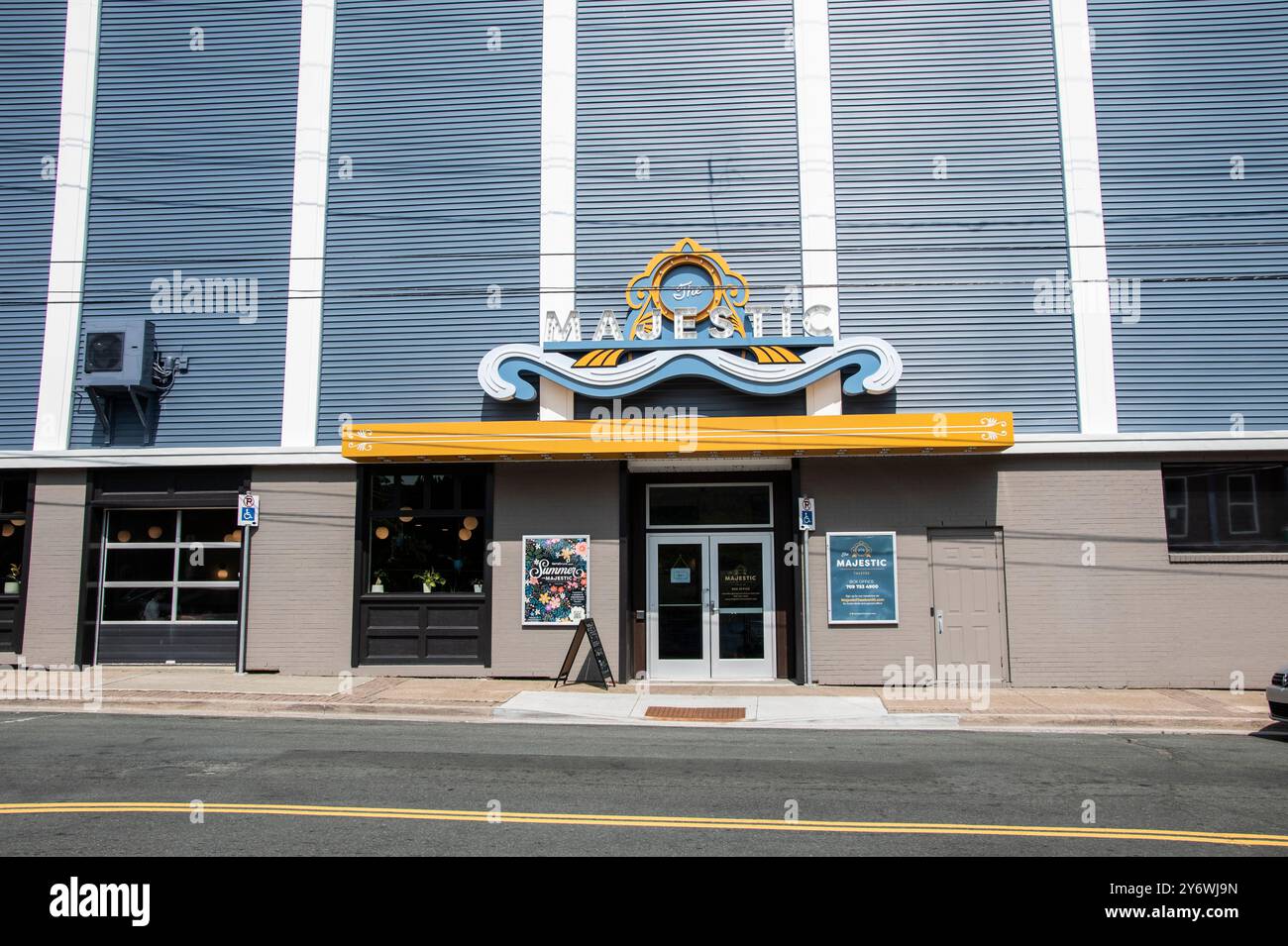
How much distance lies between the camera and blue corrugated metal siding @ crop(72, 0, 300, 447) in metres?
15.2

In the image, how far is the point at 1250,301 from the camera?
14.3m

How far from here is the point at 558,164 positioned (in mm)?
15164

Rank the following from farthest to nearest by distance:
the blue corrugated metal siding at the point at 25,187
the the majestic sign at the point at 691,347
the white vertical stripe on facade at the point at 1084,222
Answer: the blue corrugated metal siding at the point at 25,187 < the white vertical stripe on facade at the point at 1084,222 < the the majestic sign at the point at 691,347

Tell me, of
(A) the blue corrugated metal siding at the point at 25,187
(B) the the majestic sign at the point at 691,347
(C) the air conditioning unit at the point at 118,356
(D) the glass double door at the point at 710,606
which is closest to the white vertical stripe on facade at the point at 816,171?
(B) the the majestic sign at the point at 691,347

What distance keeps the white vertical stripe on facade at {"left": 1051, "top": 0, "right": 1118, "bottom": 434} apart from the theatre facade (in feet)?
0.22

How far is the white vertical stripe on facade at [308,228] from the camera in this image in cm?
1494

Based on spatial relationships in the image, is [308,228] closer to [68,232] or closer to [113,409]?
[68,232]

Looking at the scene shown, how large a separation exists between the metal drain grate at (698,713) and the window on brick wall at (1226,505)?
741 cm

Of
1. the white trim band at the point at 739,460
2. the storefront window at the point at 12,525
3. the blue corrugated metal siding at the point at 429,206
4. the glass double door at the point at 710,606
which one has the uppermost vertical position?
the blue corrugated metal siding at the point at 429,206

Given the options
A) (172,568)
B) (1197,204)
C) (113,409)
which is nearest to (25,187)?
(113,409)

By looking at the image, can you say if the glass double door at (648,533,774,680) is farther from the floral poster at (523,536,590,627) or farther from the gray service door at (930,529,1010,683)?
the gray service door at (930,529,1010,683)

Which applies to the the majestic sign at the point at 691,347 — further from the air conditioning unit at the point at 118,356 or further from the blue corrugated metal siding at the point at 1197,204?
the air conditioning unit at the point at 118,356

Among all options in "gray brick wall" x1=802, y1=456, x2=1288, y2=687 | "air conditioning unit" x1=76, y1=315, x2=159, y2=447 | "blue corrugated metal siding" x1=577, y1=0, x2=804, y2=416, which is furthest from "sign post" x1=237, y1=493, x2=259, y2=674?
"gray brick wall" x1=802, y1=456, x2=1288, y2=687

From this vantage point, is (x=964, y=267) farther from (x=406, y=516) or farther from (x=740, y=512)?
(x=406, y=516)
